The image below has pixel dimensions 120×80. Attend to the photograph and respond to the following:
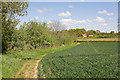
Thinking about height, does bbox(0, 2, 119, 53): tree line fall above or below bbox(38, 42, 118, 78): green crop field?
above

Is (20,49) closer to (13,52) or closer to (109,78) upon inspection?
(13,52)

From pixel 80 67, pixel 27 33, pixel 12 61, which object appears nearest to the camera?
pixel 80 67

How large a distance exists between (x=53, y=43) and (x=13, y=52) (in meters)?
11.9

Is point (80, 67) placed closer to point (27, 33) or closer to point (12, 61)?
point (12, 61)

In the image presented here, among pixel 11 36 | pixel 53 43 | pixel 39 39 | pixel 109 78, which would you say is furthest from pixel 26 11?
pixel 53 43

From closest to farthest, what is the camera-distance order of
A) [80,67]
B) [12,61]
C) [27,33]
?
1. [80,67]
2. [12,61]
3. [27,33]

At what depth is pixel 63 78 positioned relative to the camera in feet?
19.2

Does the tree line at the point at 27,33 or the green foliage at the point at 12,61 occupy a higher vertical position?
the tree line at the point at 27,33

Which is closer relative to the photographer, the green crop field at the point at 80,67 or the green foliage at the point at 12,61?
the green crop field at the point at 80,67

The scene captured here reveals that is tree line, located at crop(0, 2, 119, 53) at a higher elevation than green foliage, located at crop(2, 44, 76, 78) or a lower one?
higher

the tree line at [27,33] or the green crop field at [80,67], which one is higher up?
the tree line at [27,33]

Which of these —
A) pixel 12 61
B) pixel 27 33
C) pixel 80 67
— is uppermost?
pixel 27 33

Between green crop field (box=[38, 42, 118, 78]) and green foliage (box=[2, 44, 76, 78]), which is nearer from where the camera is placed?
green crop field (box=[38, 42, 118, 78])

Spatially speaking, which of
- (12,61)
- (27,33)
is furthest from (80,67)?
(27,33)
